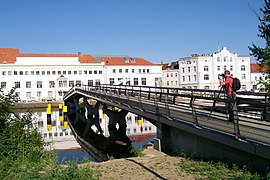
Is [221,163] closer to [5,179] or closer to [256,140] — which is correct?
[256,140]

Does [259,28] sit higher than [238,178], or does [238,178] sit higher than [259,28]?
[259,28]

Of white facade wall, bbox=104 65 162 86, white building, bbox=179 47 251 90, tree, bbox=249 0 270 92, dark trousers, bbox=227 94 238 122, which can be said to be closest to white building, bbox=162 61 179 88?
white building, bbox=179 47 251 90

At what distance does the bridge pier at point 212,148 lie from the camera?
8.14m

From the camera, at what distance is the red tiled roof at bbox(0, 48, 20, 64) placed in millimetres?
80688

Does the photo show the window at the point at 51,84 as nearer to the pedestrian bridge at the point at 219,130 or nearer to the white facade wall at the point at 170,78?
the white facade wall at the point at 170,78

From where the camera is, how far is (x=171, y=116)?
13891 millimetres

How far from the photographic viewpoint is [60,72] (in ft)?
261

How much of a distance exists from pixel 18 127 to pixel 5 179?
618cm

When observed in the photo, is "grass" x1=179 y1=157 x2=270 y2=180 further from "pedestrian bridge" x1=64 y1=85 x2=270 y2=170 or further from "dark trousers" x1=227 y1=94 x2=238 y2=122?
"dark trousers" x1=227 y1=94 x2=238 y2=122

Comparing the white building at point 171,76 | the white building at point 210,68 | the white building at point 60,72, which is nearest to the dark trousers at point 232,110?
the white building at point 60,72

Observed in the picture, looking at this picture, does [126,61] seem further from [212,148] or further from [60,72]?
[212,148]

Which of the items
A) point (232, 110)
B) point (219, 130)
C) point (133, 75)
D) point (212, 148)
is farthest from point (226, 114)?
point (133, 75)

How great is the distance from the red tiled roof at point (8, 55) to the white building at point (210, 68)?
43.5 meters

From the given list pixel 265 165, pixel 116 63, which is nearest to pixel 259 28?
pixel 265 165
